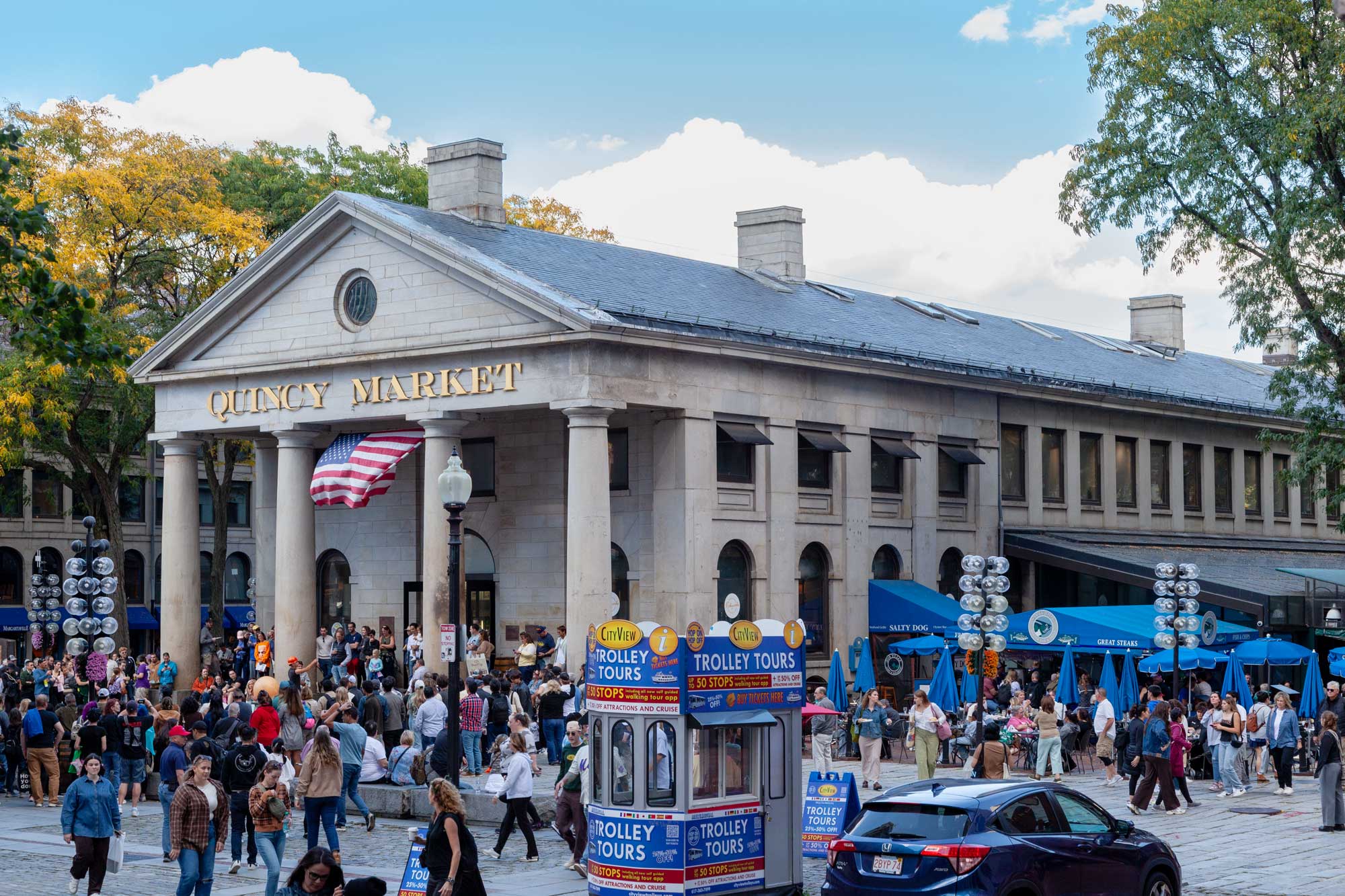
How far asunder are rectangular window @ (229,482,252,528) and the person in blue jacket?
56570 mm

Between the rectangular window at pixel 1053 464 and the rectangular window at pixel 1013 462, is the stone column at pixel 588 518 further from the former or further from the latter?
the rectangular window at pixel 1053 464

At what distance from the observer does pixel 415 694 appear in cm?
3092

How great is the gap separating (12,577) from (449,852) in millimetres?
54238

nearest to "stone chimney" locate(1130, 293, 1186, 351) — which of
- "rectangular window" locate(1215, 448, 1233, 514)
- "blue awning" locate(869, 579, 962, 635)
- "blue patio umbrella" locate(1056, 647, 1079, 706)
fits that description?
"rectangular window" locate(1215, 448, 1233, 514)

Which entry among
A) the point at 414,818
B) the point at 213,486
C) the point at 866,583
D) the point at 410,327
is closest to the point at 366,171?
the point at 213,486

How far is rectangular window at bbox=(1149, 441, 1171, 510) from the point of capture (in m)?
53.5

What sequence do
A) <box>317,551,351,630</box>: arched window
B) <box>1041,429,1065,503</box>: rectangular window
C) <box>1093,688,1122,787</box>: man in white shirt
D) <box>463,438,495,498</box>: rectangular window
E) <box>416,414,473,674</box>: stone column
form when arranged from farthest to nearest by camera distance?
<box>1041,429,1065,503</box>: rectangular window
<box>317,551,351,630</box>: arched window
<box>463,438,495,498</box>: rectangular window
<box>416,414,473,674</box>: stone column
<box>1093,688,1122,787</box>: man in white shirt

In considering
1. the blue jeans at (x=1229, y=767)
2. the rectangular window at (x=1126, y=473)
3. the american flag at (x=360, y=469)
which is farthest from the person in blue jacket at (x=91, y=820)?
the rectangular window at (x=1126, y=473)

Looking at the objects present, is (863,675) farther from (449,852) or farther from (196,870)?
(449,852)

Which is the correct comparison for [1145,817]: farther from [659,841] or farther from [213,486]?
[213,486]

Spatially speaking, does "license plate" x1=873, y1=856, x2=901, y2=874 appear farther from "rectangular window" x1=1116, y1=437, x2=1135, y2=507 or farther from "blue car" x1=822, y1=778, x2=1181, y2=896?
"rectangular window" x1=1116, y1=437, x2=1135, y2=507

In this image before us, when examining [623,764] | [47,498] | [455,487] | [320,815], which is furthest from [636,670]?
[47,498]

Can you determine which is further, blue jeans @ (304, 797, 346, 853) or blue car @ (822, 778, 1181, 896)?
blue jeans @ (304, 797, 346, 853)

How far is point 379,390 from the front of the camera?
40906mm
